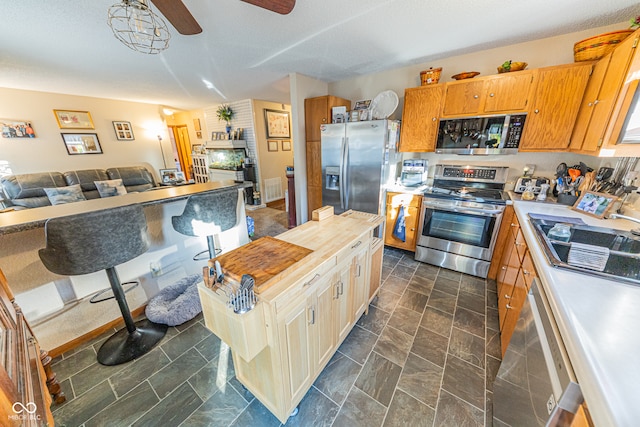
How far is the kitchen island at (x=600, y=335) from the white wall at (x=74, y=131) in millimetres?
7218

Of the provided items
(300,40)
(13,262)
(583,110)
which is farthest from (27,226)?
(583,110)

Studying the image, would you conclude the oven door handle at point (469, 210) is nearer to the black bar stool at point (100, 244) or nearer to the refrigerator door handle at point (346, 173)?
the refrigerator door handle at point (346, 173)

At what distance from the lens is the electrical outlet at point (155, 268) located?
81.9 inches

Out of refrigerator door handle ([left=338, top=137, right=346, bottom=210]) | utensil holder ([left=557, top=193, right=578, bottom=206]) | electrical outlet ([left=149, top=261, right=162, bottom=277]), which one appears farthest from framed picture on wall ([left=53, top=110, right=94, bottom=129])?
utensil holder ([left=557, top=193, right=578, bottom=206])

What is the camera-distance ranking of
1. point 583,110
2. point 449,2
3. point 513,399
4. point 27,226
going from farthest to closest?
point 583,110 < point 449,2 < point 27,226 < point 513,399

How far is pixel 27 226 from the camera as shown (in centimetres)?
122

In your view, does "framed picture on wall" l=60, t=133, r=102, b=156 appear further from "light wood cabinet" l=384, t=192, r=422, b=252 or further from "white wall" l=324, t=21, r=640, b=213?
"light wood cabinet" l=384, t=192, r=422, b=252

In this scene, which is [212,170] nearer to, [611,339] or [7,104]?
[7,104]

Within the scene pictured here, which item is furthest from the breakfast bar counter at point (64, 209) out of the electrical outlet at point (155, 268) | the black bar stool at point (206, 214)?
the electrical outlet at point (155, 268)

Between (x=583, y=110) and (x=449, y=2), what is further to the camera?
(x=583, y=110)

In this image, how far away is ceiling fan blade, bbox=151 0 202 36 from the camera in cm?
125

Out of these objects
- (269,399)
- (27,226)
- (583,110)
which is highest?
(583,110)

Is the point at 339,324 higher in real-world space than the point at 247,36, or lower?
lower

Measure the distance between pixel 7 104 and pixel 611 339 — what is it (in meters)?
7.43
